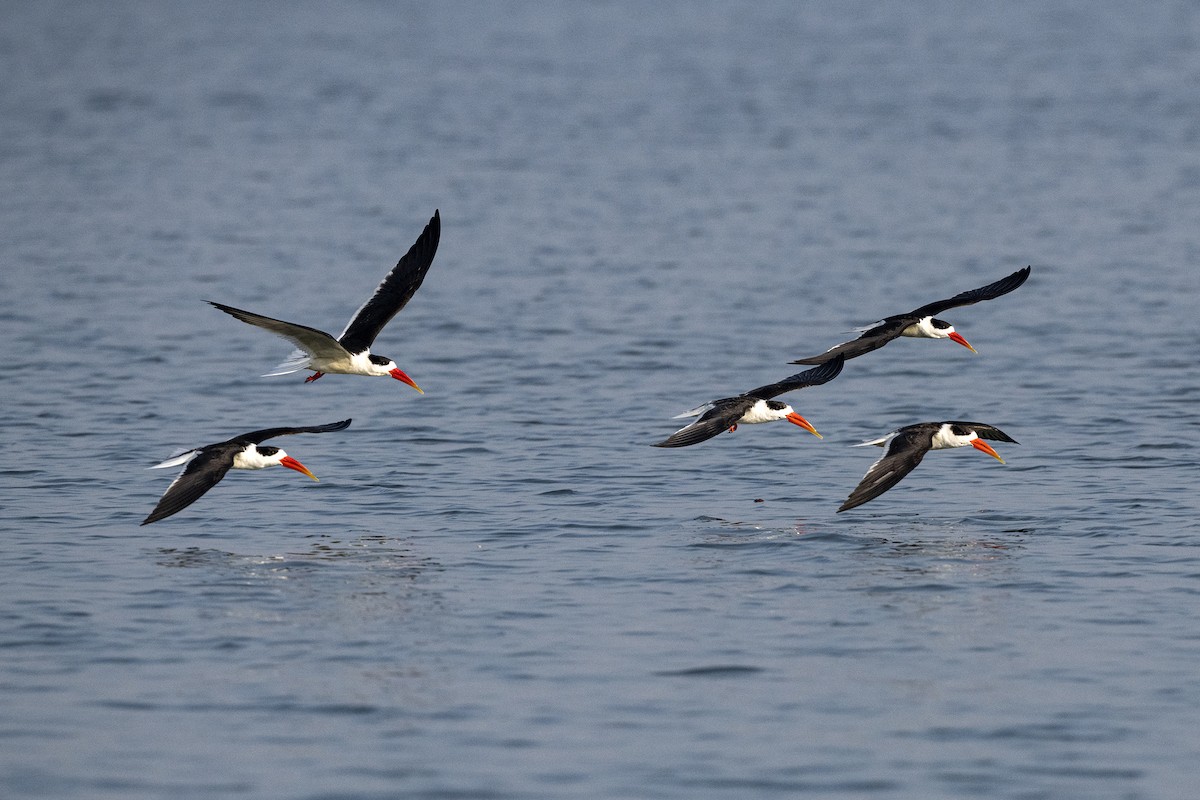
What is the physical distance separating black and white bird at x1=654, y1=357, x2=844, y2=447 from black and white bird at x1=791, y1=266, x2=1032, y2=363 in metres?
0.19

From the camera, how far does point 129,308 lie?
26.4 meters

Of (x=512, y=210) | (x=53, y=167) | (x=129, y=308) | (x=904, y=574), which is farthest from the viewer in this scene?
(x=53, y=167)

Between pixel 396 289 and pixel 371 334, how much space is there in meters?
0.63

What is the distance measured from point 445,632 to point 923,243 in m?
20.7

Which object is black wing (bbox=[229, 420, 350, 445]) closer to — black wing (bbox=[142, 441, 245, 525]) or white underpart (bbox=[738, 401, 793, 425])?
black wing (bbox=[142, 441, 245, 525])

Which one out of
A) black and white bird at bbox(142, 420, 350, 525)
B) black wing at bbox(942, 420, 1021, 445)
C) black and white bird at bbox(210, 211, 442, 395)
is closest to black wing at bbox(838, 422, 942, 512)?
black wing at bbox(942, 420, 1021, 445)

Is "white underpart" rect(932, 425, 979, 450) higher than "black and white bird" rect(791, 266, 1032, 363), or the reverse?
"black and white bird" rect(791, 266, 1032, 363)

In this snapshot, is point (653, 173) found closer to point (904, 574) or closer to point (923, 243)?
point (923, 243)

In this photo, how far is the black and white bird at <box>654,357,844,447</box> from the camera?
1570 cm

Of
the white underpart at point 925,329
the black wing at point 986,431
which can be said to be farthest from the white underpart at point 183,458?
the white underpart at point 925,329

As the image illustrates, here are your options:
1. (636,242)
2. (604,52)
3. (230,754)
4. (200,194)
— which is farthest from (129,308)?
(604,52)

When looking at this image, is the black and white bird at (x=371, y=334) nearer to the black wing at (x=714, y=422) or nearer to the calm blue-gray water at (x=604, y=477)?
the calm blue-gray water at (x=604, y=477)

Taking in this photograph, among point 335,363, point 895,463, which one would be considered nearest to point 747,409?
point 895,463

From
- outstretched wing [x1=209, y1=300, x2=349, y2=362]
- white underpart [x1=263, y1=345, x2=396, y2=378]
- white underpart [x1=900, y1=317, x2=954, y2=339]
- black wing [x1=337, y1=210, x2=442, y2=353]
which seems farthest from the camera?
white underpart [x1=900, y1=317, x2=954, y2=339]
